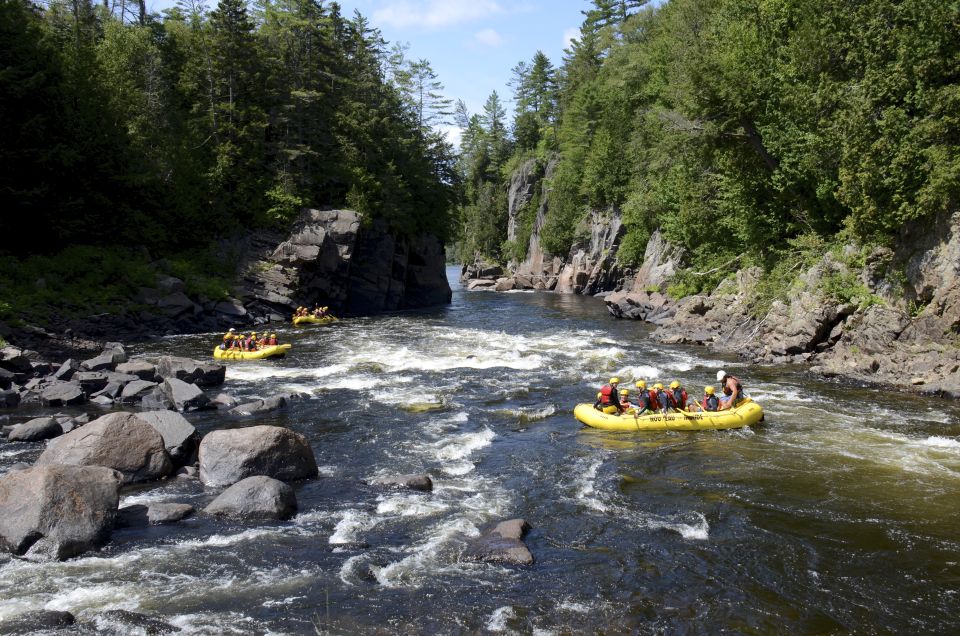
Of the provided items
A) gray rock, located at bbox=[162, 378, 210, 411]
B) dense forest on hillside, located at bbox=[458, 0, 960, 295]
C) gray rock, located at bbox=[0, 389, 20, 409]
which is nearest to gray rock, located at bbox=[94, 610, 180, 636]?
gray rock, located at bbox=[162, 378, 210, 411]

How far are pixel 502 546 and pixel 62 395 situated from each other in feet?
46.9

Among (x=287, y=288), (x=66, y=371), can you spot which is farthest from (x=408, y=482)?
(x=287, y=288)

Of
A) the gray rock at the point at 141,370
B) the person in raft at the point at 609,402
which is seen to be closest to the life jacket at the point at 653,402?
Result: the person in raft at the point at 609,402

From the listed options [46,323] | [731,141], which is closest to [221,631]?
[46,323]

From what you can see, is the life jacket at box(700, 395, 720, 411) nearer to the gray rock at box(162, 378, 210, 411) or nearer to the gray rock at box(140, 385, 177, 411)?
the gray rock at box(162, 378, 210, 411)

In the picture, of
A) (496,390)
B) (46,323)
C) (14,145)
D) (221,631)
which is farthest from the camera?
(14,145)

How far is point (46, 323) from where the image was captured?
1021 inches

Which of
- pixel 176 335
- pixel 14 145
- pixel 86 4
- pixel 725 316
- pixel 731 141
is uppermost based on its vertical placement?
pixel 86 4

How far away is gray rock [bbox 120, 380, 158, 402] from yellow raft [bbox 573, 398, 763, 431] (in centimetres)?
1267

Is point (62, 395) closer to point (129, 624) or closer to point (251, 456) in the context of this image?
point (251, 456)

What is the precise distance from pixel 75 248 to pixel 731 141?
31.4 meters

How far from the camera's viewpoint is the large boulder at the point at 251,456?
12242 millimetres

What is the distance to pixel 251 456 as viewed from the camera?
12.3 metres

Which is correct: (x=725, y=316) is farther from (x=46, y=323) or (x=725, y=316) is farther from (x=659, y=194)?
(x=46, y=323)
